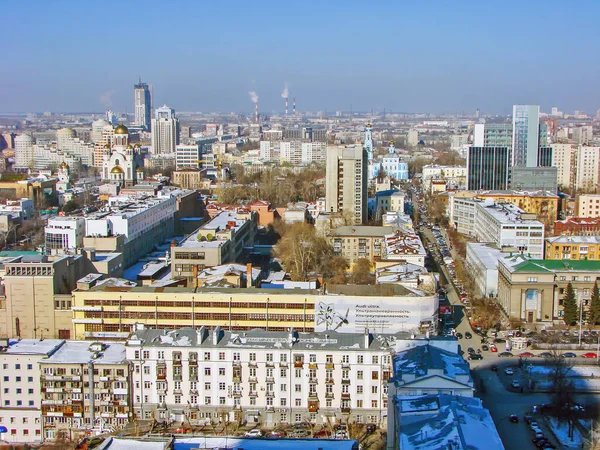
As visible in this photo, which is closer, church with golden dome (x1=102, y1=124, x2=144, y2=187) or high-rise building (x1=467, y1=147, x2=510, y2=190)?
high-rise building (x1=467, y1=147, x2=510, y2=190)

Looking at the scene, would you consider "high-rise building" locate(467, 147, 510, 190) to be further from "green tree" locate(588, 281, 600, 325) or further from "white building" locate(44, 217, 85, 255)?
"white building" locate(44, 217, 85, 255)

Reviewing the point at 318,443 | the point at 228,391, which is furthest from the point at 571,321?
the point at 318,443

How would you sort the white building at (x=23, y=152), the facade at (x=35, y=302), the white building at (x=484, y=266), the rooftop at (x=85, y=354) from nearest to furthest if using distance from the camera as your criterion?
the rooftop at (x=85, y=354)
the facade at (x=35, y=302)
the white building at (x=484, y=266)
the white building at (x=23, y=152)

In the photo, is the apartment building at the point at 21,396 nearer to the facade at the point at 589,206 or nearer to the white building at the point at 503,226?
the white building at the point at 503,226

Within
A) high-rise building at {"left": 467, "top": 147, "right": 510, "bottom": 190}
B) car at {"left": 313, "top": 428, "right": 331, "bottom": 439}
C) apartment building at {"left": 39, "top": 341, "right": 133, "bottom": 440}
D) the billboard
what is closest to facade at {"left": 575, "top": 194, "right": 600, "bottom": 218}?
high-rise building at {"left": 467, "top": 147, "right": 510, "bottom": 190}

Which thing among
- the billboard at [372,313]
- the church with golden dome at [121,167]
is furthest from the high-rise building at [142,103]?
the billboard at [372,313]

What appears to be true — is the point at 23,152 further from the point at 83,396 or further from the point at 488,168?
the point at 83,396

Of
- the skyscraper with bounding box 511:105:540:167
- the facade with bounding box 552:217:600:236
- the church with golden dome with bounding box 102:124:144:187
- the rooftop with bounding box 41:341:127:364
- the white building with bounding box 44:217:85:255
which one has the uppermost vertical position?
the skyscraper with bounding box 511:105:540:167
